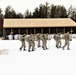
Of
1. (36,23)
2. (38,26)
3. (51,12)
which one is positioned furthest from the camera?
(51,12)

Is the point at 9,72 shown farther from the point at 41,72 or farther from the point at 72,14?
the point at 72,14

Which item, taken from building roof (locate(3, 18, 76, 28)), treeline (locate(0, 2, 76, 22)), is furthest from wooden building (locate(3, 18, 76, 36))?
treeline (locate(0, 2, 76, 22))

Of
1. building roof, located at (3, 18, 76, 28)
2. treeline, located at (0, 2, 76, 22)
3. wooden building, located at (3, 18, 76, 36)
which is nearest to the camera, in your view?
wooden building, located at (3, 18, 76, 36)

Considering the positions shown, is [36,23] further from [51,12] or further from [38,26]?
[51,12]

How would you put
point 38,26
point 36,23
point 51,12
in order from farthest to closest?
point 51,12 → point 36,23 → point 38,26

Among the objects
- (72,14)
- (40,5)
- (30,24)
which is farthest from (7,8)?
(30,24)

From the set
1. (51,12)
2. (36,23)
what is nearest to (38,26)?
(36,23)

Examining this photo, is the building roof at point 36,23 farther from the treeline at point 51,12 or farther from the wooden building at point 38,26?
the treeline at point 51,12

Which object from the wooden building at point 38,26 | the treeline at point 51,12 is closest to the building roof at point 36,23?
the wooden building at point 38,26

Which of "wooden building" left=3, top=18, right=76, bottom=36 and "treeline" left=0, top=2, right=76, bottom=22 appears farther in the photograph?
"treeline" left=0, top=2, right=76, bottom=22

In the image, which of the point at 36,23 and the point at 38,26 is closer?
the point at 38,26

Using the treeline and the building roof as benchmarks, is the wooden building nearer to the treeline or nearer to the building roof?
the building roof

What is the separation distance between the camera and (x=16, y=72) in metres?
10.2

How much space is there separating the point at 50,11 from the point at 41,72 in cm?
8856
